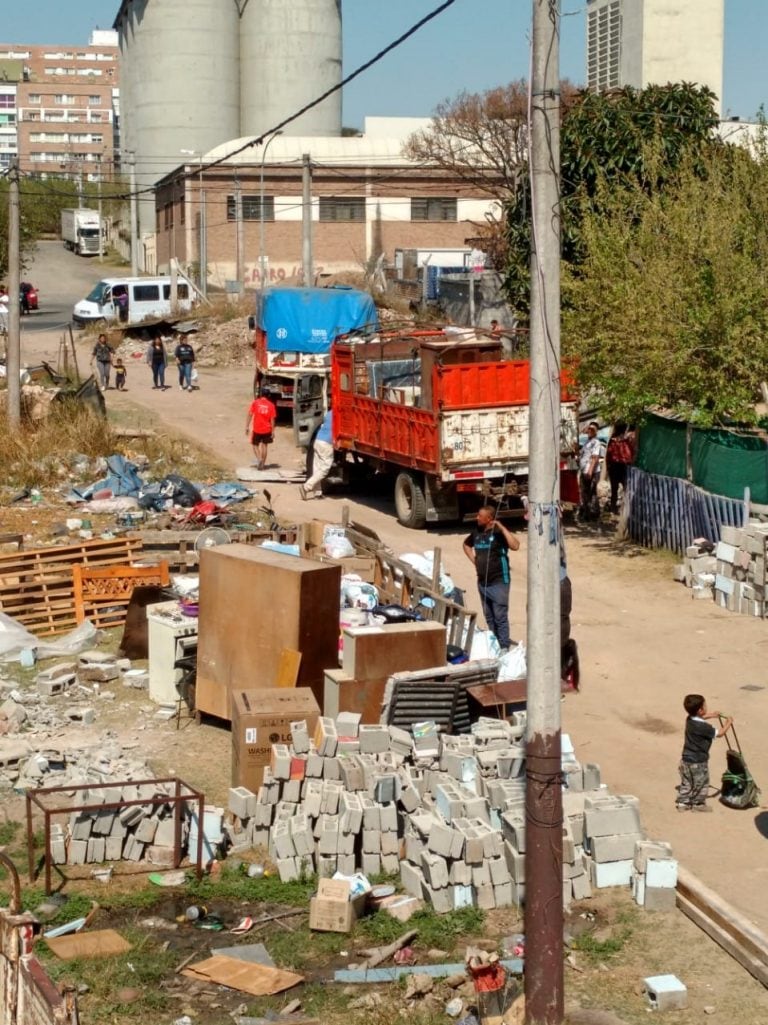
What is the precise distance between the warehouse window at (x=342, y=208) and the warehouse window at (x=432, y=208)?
2.12m

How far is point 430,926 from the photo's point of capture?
8.41m

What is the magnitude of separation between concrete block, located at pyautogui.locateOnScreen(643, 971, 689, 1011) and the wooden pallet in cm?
997

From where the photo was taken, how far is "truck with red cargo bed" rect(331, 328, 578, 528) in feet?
62.7

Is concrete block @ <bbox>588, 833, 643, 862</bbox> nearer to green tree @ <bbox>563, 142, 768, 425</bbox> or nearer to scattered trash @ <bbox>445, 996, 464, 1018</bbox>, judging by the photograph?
scattered trash @ <bbox>445, 996, 464, 1018</bbox>

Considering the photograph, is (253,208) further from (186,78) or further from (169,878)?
(169,878)

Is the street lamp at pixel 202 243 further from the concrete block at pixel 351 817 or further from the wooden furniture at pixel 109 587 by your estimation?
the concrete block at pixel 351 817

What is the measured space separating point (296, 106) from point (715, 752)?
57.4m

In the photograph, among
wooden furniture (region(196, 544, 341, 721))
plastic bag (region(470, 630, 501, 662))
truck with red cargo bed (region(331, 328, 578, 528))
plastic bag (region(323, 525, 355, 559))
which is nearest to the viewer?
wooden furniture (region(196, 544, 341, 721))

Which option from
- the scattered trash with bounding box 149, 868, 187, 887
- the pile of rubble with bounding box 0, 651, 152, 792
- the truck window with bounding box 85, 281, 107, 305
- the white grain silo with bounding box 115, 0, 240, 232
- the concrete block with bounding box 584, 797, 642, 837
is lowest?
the scattered trash with bounding box 149, 868, 187, 887

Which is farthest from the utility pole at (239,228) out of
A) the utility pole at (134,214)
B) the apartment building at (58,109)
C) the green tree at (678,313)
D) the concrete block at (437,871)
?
the apartment building at (58,109)

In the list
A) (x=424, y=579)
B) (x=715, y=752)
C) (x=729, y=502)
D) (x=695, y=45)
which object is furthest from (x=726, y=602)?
(x=695, y=45)

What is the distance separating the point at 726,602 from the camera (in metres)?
16.2

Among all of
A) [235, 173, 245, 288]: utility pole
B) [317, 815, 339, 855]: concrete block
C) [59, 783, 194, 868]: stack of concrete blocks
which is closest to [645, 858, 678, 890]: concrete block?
[317, 815, 339, 855]: concrete block

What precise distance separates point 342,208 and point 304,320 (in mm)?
27121
